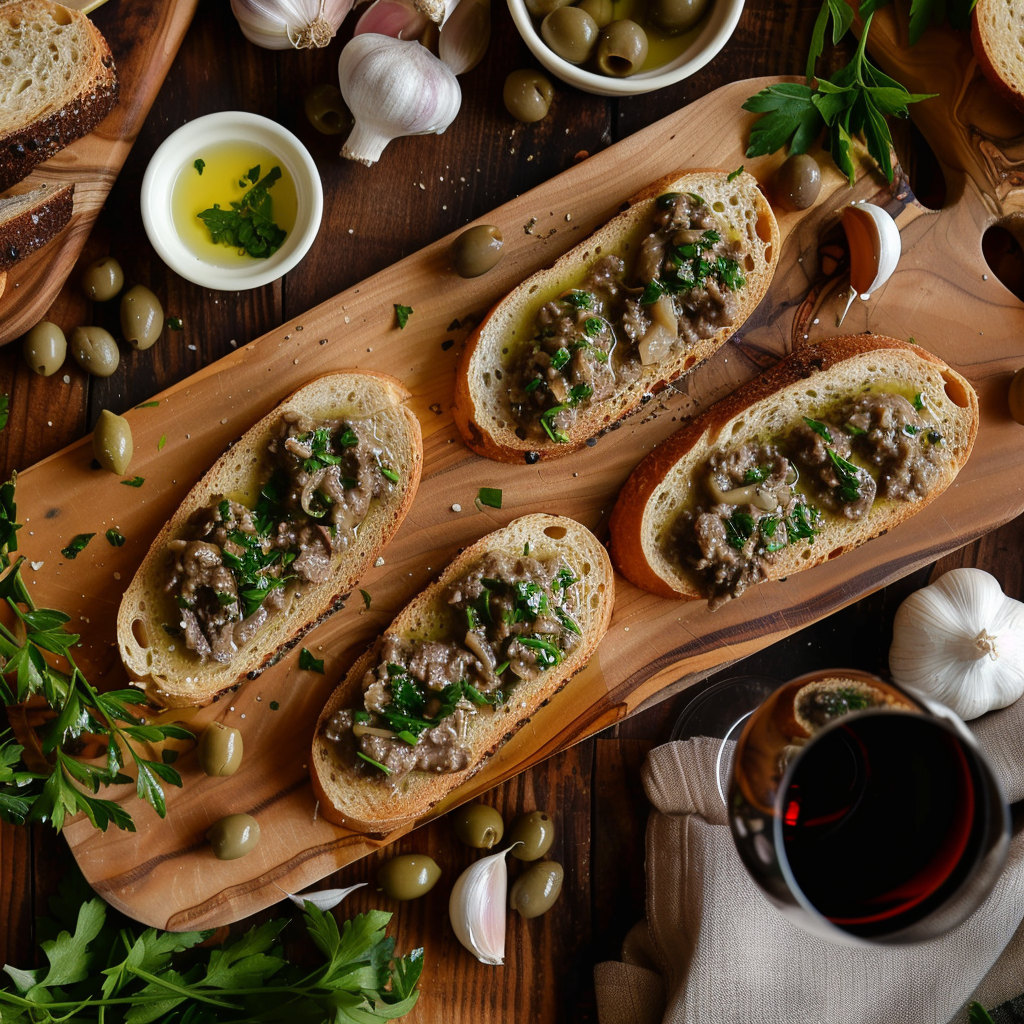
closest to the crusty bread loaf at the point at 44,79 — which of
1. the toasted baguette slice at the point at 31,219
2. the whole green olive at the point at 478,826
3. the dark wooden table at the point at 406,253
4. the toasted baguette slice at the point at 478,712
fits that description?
the toasted baguette slice at the point at 31,219

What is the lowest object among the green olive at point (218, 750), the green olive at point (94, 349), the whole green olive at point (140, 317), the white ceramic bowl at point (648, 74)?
the green olive at point (218, 750)

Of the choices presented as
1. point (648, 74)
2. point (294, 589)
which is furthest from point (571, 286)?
point (294, 589)

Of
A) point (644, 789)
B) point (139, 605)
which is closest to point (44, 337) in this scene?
point (139, 605)

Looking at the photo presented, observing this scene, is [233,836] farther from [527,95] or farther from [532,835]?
[527,95]

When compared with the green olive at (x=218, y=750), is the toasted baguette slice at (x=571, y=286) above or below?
above

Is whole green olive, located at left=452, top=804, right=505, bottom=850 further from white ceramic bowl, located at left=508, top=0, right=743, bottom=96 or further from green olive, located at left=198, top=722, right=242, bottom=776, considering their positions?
white ceramic bowl, located at left=508, top=0, right=743, bottom=96

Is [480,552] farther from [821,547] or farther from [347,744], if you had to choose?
[821,547]

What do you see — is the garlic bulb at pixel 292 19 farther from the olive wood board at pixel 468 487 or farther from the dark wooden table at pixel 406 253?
the olive wood board at pixel 468 487

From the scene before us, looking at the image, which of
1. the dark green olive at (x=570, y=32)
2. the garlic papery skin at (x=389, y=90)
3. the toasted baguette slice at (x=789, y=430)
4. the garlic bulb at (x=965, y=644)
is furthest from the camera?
the garlic bulb at (x=965, y=644)
